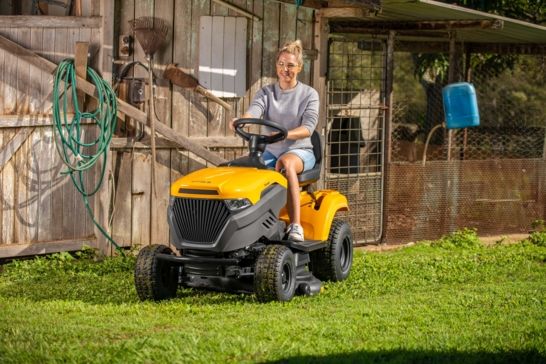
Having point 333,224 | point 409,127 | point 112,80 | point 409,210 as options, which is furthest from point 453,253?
point 409,127

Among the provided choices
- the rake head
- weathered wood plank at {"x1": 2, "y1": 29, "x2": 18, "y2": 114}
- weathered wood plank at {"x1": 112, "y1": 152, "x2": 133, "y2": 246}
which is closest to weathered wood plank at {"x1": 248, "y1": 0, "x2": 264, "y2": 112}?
the rake head

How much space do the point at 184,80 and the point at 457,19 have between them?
398cm

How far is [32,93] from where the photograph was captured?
10914mm

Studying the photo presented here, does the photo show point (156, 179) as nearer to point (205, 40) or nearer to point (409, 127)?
point (205, 40)

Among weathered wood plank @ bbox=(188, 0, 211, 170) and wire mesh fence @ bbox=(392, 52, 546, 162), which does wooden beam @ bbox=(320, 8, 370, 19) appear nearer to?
weathered wood plank @ bbox=(188, 0, 211, 170)

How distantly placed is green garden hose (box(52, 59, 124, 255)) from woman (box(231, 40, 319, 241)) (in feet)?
6.04

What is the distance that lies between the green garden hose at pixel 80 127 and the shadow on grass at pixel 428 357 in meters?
4.64

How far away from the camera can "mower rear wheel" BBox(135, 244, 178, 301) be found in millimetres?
8875

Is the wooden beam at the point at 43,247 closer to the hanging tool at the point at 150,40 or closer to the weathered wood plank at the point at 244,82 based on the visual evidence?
the hanging tool at the point at 150,40

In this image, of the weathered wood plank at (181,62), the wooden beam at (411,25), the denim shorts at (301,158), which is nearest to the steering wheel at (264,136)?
the denim shorts at (301,158)

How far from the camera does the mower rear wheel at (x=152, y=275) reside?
29.1 feet

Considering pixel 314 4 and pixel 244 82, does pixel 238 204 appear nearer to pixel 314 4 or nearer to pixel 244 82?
pixel 244 82

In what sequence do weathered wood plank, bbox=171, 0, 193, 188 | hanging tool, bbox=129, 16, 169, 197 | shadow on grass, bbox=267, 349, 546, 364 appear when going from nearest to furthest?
shadow on grass, bbox=267, 349, 546, 364 → hanging tool, bbox=129, 16, 169, 197 → weathered wood plank, bbox=171, 0, 193, 188

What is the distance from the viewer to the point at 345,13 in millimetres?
12242
